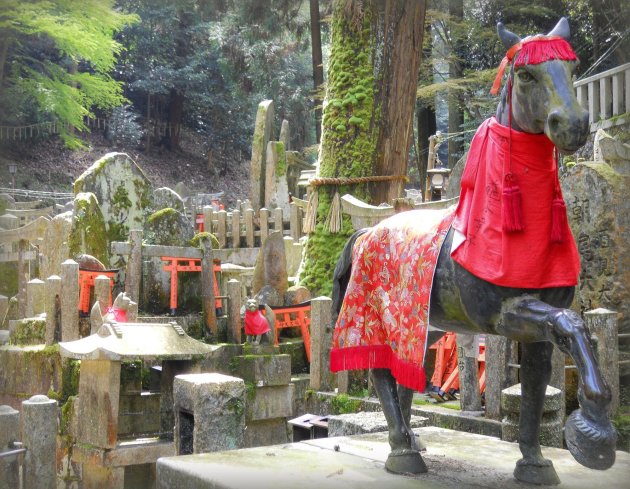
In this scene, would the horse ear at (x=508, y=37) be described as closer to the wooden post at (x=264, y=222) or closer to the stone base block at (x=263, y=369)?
the stone base block at (x=263, y=369)

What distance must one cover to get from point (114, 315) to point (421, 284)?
17.4 feet

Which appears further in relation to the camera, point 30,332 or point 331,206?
point 331,206

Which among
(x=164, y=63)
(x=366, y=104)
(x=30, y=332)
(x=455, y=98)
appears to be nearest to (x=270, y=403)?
(x=30, y=332)

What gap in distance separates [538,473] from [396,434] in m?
0.78

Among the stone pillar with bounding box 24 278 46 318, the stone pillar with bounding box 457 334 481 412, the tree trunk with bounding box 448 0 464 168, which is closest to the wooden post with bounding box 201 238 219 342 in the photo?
the stone pillar with bounding box 24 278 46 318

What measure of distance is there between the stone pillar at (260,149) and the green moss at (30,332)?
1051cm

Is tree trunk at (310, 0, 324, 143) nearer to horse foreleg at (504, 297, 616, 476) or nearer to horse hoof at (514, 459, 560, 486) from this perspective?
horse hoof at (514, 459, 560, 486)

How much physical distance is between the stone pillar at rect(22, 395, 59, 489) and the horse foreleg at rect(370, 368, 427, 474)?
322 centimetres

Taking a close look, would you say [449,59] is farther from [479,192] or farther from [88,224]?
[479,192]

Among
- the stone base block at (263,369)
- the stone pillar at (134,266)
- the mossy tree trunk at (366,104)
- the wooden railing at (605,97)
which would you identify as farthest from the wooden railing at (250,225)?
the wooden railing at (605,97)

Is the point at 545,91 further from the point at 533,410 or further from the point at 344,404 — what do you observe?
the point at 344,404

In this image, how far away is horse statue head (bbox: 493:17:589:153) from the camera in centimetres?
338

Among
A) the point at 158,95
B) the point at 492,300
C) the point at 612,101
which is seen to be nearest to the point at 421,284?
the point at 492,300

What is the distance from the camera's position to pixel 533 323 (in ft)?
11.6
